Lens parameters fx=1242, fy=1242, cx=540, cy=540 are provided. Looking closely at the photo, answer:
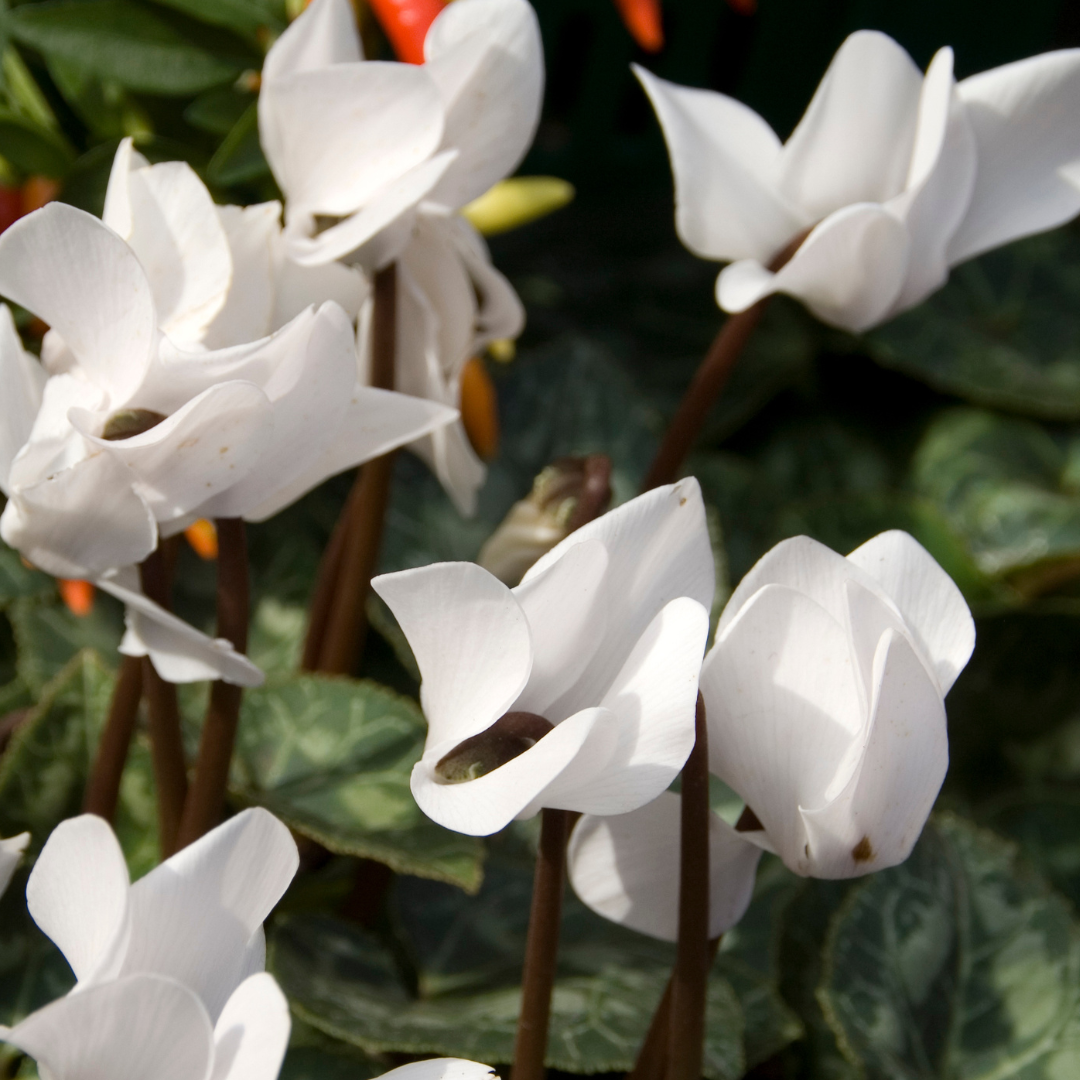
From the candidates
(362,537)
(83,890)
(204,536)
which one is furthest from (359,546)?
(83,890)

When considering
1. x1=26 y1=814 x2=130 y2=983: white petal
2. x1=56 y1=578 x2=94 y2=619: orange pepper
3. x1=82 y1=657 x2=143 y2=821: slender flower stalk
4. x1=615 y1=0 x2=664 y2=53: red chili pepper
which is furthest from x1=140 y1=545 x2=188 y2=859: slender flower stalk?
x1=615 y1=0 x2=664 y2=53: red chili pepper

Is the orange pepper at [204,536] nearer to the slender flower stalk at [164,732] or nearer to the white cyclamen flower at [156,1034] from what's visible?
the slender flower stalk at [164,732]

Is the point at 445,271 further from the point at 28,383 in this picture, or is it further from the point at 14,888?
the point at 14,888

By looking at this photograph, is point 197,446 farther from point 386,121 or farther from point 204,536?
point 204,536

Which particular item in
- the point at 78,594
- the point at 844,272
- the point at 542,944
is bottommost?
the point at 78,594

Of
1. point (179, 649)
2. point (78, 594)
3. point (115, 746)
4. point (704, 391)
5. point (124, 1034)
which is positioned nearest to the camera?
point (124, 1034)

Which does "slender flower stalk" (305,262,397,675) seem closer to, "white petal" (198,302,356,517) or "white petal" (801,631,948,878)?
"white petal" (198,302,356,517)
